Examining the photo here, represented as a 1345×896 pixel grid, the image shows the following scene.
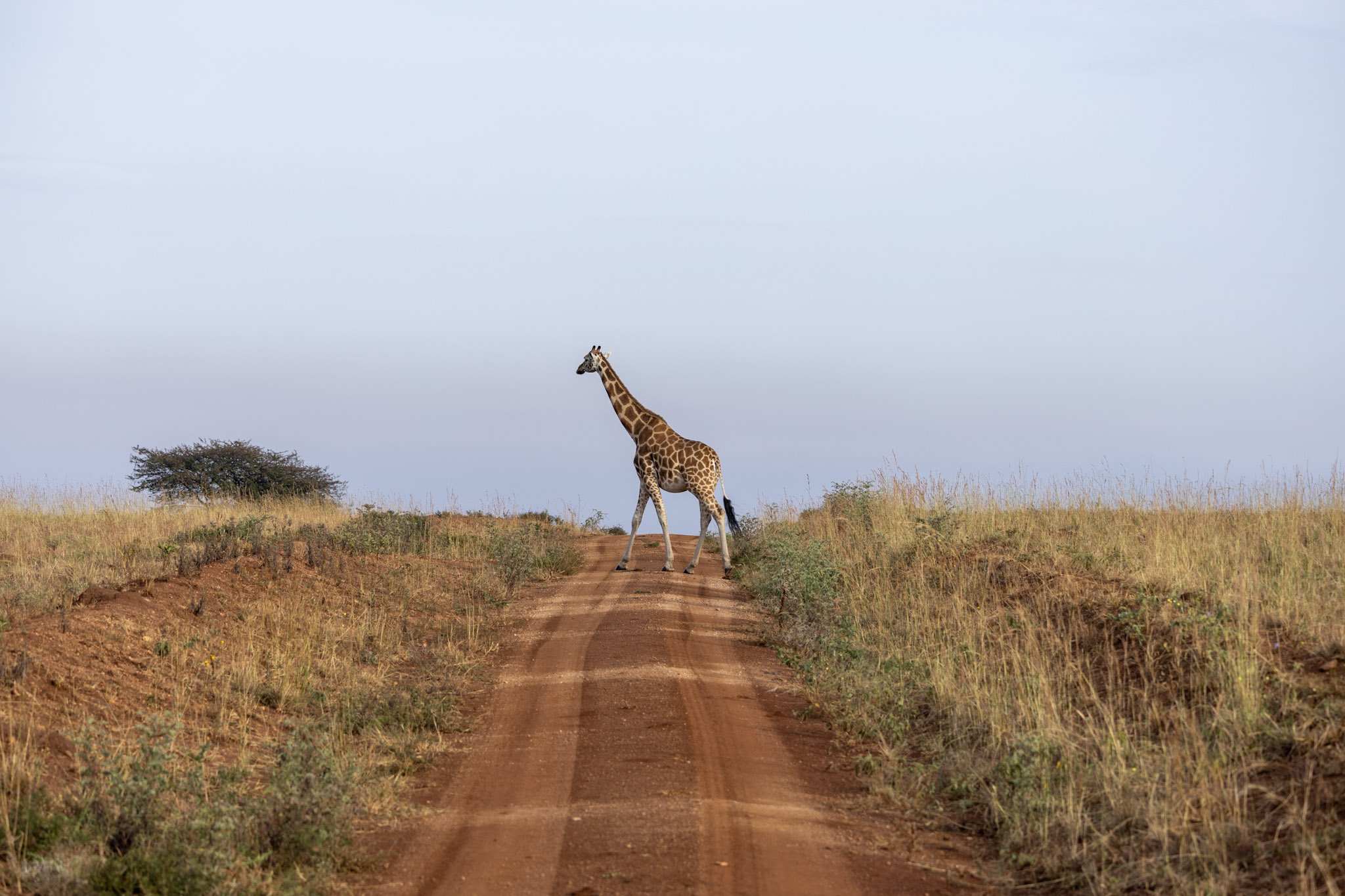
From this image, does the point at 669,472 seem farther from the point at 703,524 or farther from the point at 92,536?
the point at 92,536

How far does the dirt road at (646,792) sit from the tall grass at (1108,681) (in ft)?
2.13

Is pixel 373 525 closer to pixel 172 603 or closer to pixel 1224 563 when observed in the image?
pixel 172 603

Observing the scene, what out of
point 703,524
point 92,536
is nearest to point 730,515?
point 703,524

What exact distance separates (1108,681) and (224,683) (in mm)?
7596

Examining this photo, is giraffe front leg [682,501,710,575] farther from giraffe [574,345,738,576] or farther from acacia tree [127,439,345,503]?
acacia tree [127,439,345,503]

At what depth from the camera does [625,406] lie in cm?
2195

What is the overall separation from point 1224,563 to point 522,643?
7863mm

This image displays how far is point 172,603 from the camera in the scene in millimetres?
11883

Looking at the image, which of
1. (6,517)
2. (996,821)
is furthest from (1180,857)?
(6,517)

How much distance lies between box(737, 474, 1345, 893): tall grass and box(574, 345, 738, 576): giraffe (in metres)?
3.70

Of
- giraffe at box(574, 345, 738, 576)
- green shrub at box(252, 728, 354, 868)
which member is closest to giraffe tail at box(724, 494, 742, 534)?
giraffe at box(574, 345, 738, 576)

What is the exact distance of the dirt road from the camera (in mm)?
6125

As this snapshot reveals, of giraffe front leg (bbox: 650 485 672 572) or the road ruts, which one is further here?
giraffe front leg (bbox: 650 485 672 572)

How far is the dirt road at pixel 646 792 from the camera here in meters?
6.12
